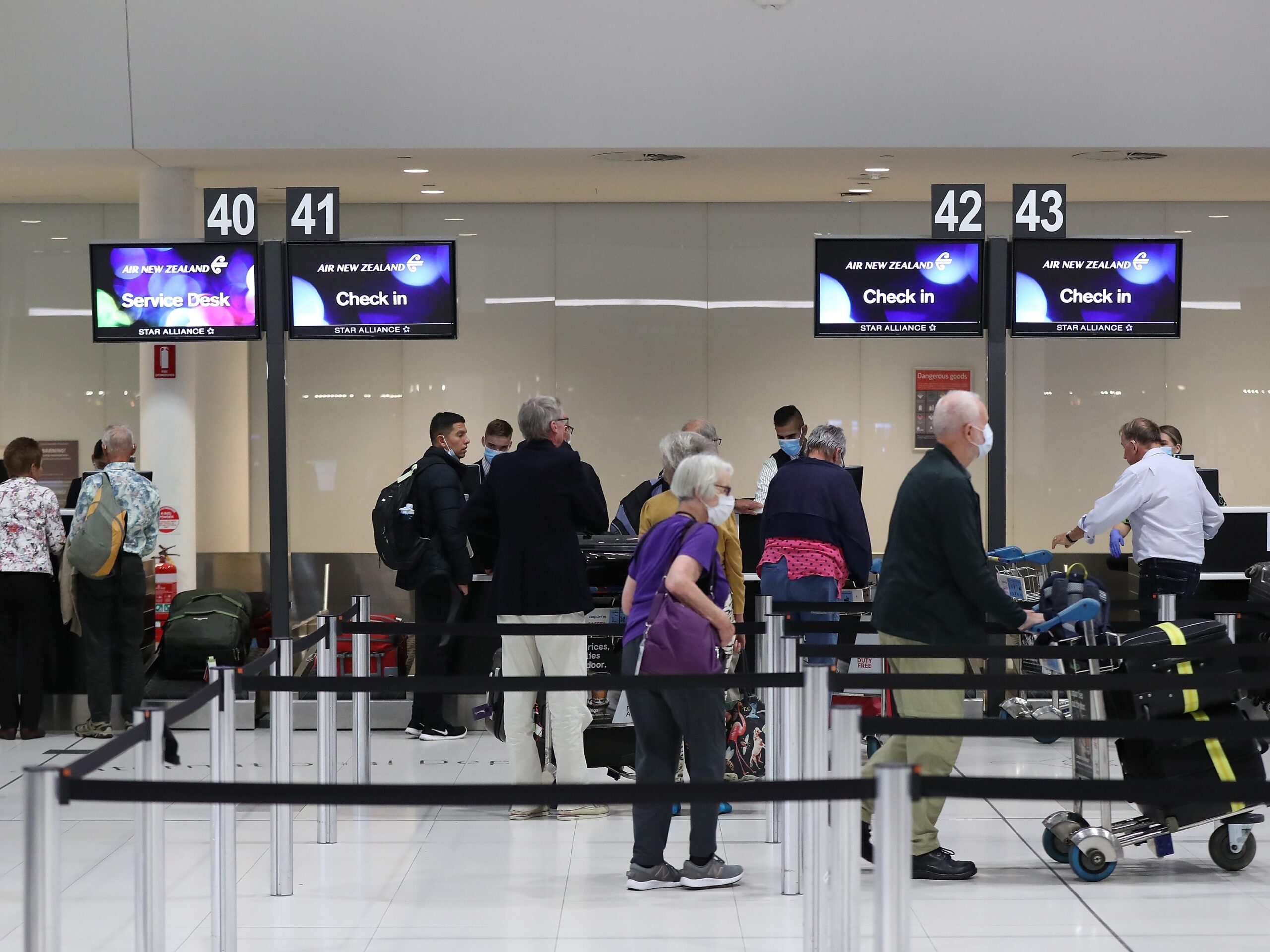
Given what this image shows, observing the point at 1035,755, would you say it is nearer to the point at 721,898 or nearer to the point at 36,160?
the point at 721,898

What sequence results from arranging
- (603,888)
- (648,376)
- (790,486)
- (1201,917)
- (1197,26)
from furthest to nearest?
(648,376) → (1197,26) → (790,486) → (603,888) → (1201,917)

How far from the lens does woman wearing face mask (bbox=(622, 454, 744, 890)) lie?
4.68 meters

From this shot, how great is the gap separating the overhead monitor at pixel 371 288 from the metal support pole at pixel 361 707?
6.98 feet

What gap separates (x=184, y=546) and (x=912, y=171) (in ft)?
18.2

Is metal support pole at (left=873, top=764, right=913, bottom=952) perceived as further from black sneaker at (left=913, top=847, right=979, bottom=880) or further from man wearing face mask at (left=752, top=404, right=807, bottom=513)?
man wearing face mask at (left=752, top=404, right=807, bottom=513)

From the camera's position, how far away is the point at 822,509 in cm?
662

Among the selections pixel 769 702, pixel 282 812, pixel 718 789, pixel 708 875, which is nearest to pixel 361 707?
pixel 282 812

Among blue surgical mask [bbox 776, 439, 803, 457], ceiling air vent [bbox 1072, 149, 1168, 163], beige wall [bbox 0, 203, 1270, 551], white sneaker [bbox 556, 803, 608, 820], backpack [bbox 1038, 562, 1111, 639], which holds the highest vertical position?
ceiling air vent [bbox 1072, 149, 1168, 163]

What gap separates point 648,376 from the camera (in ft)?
37.8

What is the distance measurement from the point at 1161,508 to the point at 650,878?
151 inches

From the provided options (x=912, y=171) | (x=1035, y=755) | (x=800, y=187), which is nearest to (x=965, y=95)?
(x=912, y=171)

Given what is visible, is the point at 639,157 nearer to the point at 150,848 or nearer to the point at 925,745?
the point at 925,745

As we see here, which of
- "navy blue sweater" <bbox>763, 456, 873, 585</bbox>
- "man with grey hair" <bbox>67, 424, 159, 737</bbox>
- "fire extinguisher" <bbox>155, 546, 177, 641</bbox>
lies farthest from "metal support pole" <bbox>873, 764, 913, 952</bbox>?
"fire extinguisher" <bbox>155, 546, 177, 641</bbox>

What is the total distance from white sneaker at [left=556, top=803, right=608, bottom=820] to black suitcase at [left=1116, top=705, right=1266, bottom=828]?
7.01ft
